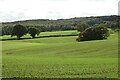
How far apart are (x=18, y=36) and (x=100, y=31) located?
130ft

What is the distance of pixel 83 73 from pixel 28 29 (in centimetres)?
8844

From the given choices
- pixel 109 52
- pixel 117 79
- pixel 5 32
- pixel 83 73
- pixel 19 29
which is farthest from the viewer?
pixel 5 32

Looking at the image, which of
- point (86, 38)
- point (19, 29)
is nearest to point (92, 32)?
point (86, 38)

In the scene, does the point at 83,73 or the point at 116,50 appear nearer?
the point at 83,73

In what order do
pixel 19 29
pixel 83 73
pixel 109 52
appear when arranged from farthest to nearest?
pixel 19 29
pixel 109 52
pixel 83 73

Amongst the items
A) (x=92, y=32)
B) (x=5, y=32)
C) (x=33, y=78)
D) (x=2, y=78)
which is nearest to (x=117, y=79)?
(x=33, y=78)

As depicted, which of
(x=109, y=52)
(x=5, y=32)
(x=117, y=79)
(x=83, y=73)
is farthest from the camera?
(x=5, y=32)

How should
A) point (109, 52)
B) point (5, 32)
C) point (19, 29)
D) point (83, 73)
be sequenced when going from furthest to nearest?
1. point (5, 32)
2. point (19, 29)
3. point (109, 52)
4. point (83, 73)

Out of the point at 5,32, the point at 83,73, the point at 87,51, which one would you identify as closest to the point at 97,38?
the point at 87,51

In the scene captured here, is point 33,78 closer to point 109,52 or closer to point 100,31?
point 109,52

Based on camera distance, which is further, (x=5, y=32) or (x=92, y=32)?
(x=5, y=32)

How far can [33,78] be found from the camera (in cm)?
2231

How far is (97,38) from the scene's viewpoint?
79688 mm

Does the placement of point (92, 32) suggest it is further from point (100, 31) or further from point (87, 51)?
point (87, 51)
